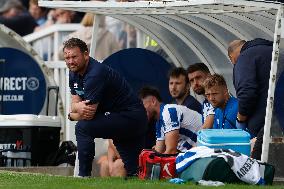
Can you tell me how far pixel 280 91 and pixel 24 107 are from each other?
5.83 meters

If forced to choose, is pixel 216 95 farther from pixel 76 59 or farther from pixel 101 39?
pixel 101 39

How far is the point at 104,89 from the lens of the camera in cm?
1494

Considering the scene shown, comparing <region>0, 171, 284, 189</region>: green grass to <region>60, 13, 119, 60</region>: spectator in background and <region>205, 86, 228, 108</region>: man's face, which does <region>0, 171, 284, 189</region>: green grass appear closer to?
<region>205, 86, 228, 108</region>: man's face

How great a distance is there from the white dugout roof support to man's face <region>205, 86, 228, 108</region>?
2.17 ft

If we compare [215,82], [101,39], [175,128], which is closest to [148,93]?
[175,128]

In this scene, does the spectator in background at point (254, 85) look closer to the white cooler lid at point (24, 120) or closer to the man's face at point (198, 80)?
the man's face at point (198, 80)

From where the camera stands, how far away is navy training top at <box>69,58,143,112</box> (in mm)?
14750

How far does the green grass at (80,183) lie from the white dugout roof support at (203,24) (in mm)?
1452

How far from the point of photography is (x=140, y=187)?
41.1 feet

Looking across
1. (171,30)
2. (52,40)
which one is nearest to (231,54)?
(171,30)

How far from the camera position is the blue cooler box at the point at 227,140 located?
13.9 meters

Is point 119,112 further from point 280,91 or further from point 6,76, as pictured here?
point 6,76

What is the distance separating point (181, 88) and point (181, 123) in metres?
0.77

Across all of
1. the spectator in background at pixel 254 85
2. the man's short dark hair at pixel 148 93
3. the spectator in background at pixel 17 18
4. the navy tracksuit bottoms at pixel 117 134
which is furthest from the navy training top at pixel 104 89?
the spectator in background at pixel 17 18
